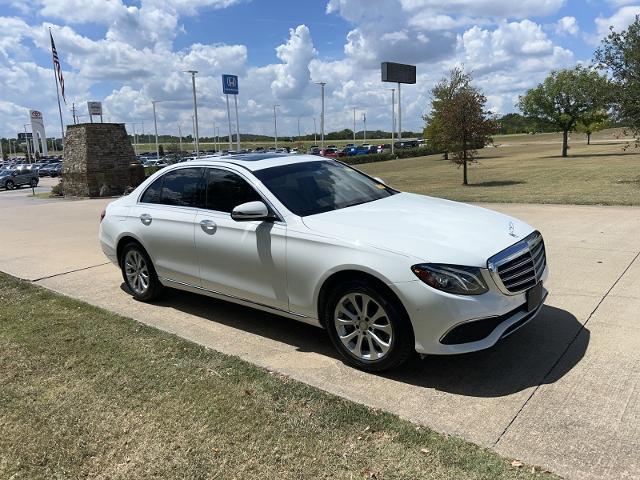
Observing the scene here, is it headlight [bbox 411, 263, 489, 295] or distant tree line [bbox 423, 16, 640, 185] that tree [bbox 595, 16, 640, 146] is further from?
headlight [bbox 411, 263, 489, 295]

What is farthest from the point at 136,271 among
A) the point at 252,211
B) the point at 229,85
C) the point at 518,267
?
the point at 229,85

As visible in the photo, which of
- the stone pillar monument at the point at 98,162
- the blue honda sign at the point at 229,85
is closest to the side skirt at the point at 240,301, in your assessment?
the stone pillar monument at the point at 98,162

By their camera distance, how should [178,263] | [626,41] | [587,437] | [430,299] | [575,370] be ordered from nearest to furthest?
[587,437], [430,299], [575,370], [178,263], [626,41]

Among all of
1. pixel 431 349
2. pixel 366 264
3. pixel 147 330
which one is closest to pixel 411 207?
pixel 366 264

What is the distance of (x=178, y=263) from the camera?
5422 mm

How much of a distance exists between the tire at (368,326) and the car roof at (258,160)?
1632 millimetres

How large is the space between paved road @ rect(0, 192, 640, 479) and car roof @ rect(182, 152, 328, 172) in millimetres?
1540

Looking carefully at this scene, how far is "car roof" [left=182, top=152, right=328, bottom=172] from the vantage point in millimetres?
5082

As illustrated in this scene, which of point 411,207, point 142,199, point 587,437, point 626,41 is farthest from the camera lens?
point 626,41

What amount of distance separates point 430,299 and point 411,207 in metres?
1.34

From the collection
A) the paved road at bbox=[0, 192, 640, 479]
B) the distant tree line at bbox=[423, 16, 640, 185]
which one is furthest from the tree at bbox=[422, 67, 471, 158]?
the paved road at bbox=[0, 192, 640, 479]

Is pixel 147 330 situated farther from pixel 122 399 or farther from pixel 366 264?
pixel 366 264

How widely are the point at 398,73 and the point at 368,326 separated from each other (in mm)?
80055

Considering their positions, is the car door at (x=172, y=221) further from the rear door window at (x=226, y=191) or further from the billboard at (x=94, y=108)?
the billboard at (x=94, y=108)
